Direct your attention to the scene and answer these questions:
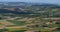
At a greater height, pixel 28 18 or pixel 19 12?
pixel 19 12

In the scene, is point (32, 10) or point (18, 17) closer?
point (18, 17)

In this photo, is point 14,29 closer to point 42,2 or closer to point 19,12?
point 19,12

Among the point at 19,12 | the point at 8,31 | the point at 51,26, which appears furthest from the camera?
the point at 19,12

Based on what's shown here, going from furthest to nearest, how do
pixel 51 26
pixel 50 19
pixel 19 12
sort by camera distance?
pixel 19 12, pixel 50 19, pixel 51 26

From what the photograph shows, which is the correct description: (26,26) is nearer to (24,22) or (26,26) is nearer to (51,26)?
(24,22)

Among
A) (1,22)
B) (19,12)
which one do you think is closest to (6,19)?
(1,22)

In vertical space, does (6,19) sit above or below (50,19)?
above

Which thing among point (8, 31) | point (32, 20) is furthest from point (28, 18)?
point (8, 31)

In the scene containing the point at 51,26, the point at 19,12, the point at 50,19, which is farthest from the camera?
the point at 19,12

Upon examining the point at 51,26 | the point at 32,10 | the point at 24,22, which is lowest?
the point at 51,26
